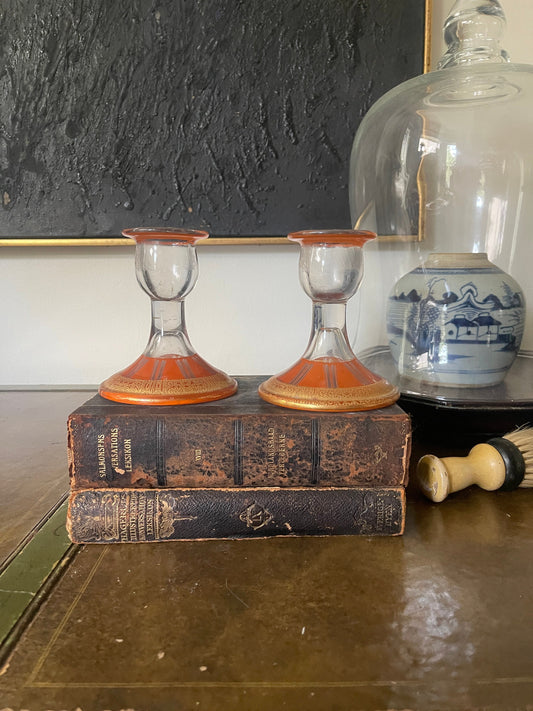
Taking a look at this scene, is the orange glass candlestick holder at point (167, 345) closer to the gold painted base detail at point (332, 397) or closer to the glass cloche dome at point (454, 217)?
the gold painted base detail at point (332, 397)

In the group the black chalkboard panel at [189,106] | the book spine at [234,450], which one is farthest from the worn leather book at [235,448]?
the black chalkboard panel at [189,106]

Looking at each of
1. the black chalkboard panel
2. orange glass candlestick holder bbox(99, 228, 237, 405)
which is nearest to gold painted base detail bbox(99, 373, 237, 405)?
orange glass candlestick holder bbox(99, 228, 237, 405)

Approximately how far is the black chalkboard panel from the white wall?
0.23ft

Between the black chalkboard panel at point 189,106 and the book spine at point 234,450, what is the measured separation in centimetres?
66

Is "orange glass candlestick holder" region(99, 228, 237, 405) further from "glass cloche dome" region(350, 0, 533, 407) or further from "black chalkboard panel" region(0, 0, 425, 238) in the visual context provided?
"black chalkboard panel" region(0, 0, 425, 238)

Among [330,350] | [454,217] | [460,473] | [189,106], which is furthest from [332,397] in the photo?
[189,106]

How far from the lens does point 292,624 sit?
0.39 meters

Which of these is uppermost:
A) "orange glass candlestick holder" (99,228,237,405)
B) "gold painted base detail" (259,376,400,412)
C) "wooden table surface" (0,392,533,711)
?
"orange glass candlestick holder" (99,228,237,405)

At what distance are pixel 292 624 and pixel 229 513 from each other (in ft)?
0.47

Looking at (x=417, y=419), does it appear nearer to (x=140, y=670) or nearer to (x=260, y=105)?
(x=140, y=670)

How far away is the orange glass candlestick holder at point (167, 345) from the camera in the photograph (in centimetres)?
56

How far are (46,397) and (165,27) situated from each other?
74cm

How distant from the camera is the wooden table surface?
1.08 ft

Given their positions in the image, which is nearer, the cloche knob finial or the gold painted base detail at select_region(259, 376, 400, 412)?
the gold painted base detail at select_region(259, 376, 400, 412)
